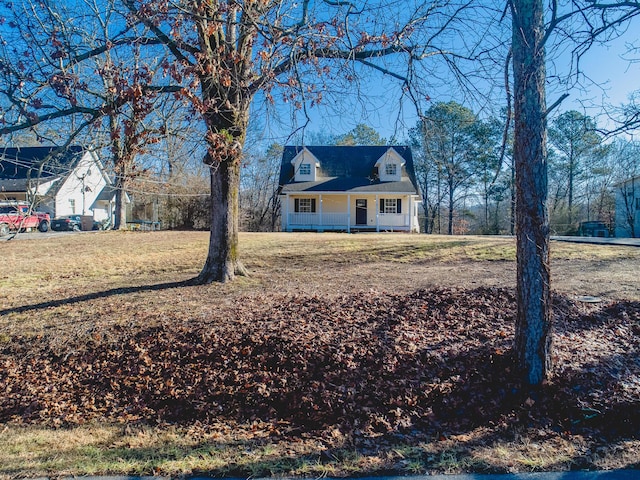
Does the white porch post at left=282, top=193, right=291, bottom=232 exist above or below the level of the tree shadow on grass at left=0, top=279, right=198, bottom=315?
above

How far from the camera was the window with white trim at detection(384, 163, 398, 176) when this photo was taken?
2405 cm

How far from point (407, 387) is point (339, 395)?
681 mm

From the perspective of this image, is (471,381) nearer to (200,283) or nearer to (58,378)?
(58,378)

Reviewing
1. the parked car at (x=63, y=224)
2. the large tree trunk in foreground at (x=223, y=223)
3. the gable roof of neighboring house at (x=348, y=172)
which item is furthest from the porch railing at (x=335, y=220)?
the large tree trunk in foreground at (x=223, y=223)

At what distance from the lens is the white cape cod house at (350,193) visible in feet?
75.9

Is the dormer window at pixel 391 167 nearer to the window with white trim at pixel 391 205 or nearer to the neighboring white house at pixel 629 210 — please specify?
the window with white trim at pixel 391 205

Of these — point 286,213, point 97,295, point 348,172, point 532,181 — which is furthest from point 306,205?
point 532,181

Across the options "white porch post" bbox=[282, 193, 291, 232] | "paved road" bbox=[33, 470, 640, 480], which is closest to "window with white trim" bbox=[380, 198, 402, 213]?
"white porch post" bbox=[282, 193, 291, 232]

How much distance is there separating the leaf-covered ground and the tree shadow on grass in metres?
1.29

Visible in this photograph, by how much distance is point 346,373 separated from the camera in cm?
415

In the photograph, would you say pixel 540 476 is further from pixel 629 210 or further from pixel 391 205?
pixel 629 210

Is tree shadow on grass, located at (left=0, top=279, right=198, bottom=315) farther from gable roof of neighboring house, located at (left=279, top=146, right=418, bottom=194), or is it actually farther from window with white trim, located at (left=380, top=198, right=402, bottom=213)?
window with white trim, located at (left=380, top=198, right=402, bottom=213)

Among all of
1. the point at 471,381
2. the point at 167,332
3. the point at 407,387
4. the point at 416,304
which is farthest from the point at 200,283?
the point at 471,381

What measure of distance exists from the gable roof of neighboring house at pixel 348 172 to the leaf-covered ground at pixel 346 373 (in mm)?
17671
